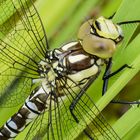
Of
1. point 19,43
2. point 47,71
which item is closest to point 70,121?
point 47,71

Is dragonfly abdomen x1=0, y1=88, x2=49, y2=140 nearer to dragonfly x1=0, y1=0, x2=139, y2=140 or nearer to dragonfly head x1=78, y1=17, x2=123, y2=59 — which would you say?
dragonfly x1=0, y1=0, x2=139, y2=140

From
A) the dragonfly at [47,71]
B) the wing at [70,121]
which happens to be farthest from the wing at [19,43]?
the wing at [70,121]

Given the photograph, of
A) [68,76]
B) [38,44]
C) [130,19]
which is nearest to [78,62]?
[68,76]

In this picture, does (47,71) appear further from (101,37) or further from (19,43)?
(101,37)

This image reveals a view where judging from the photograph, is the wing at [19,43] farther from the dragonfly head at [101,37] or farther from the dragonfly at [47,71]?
the dragonfly head at [101,37]

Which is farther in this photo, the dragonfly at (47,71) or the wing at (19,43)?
the wing at (19,43)

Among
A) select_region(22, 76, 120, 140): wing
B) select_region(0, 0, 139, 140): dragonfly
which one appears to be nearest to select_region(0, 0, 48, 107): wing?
select_region(0, 0, 139, 140): dragonfly
